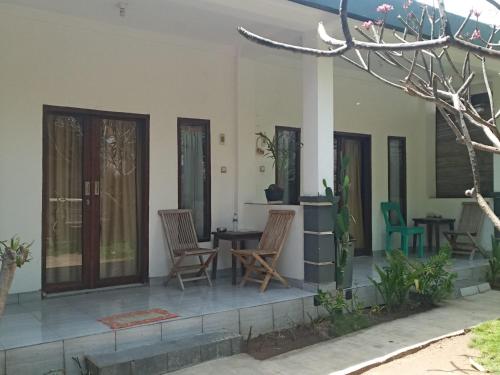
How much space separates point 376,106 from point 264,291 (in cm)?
444

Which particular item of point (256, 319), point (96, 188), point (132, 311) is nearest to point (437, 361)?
point (256, 319)

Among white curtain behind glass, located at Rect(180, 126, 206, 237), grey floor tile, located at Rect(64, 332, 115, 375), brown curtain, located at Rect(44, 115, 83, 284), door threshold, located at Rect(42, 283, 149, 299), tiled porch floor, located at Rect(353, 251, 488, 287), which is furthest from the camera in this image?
white curtain behind glass, located at Rect(180, 126, 206, 237)

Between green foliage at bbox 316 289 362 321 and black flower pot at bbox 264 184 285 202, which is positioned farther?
black flower pot at bbox 264 184 285 202

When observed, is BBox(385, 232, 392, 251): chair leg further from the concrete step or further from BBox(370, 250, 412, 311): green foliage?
the concrete step

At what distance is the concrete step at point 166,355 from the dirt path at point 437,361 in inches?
47.1

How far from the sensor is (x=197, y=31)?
627 centimetres

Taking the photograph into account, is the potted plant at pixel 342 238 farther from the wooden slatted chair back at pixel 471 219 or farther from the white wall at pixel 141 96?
the wooden slatted chair back at pixel 471 219

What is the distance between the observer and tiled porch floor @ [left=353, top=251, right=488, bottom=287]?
6.50m

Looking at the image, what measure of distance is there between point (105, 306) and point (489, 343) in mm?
3517

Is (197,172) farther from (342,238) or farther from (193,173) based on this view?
(342,238)

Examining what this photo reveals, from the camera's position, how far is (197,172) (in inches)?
266

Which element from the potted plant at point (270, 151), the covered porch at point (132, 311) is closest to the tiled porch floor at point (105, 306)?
the covered porch at point (132, 311)

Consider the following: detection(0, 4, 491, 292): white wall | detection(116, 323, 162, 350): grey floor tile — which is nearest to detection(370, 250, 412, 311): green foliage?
detection(0, 4, 491, 292): white wall

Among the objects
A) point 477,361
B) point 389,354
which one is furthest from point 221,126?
point 477,361
